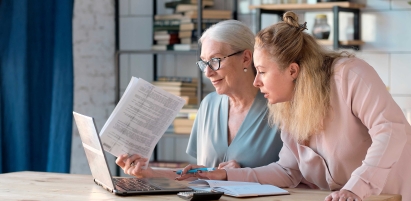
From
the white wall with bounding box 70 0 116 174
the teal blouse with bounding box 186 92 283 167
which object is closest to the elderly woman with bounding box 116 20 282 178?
the teal blouse with bounding box 186 92 283 167

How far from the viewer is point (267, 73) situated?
2.12 m

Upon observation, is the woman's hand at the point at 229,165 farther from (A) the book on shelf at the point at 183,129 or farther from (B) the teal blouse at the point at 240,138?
(A) the book on shelf at the point at 183,129

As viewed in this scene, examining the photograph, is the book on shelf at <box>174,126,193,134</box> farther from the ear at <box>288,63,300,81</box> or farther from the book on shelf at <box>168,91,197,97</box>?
the ear at <box>288,63,300,81</box>

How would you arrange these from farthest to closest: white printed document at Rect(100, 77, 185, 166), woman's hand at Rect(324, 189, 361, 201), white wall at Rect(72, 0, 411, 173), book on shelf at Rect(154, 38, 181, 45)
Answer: white wall at Rect(72, 0, 411, 173) → book on shelf at Rect(154, 38, 181, 45) → white printed document at Rect(100, 77, 185, 166) → woman's hand at Rect(324, 189, 361, 201)

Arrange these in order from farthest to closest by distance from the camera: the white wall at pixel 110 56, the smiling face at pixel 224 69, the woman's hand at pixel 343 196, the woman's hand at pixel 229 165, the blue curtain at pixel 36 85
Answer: the white wall at pixel 110 56 < the blue curtain at pixel 36 85 < the smiling face at pixel 224 69 < the woman's hand at pixel 229 165 < the woman's hand at pixel 343 196

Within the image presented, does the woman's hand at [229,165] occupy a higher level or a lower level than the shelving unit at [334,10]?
lower

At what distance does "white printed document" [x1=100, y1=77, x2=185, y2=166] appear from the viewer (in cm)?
227

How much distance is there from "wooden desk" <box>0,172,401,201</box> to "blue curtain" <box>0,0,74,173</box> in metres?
1.36

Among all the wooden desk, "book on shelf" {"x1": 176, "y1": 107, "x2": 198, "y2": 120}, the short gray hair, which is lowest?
"book on shelf" {"x1": 176, "y1": 107, "x2": 198, "y2": 120}

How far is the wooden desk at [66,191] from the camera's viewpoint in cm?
197

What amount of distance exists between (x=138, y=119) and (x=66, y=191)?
36cm

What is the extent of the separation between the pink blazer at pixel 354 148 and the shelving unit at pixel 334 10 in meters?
1.64

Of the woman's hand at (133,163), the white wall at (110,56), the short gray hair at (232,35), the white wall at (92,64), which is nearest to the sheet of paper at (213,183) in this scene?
the woman's hand at (133,163)

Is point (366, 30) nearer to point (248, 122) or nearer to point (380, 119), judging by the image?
point (248, 122)
